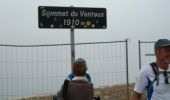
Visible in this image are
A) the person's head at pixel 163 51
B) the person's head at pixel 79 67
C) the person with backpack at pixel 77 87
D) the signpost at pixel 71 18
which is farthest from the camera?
the signpost at pixel 71 18

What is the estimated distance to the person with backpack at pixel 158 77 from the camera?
3916 mm

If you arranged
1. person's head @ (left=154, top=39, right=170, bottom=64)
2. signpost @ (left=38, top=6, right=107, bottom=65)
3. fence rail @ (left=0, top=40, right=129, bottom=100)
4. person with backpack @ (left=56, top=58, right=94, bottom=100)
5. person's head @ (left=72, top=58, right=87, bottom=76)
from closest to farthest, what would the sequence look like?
person's head @ (left=154, top=39, right=170, bottom=64), person with backpack @ (left=56, top=58, right=94, bottom=100), person's head @ (left=72, top=58, right=87, bottom=76), signpost @ (left=38, top=6, right=107, bottom=65), fence rail @ (left=0, top=40, right=129, bottom=100)

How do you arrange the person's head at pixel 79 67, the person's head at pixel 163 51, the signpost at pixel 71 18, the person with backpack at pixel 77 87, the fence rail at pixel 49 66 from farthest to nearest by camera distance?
the fence rail at pixel 49 66
the signpost at pixel 71 18
the person's head at pixel 79 67
the person with backpack at pixel 77 87
the person's head at pixel 163 51

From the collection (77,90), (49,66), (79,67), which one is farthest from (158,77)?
(49,66)

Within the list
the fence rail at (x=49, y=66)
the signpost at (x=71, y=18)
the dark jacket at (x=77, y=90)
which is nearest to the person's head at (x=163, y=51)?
the dark jacket at (x=77, y=90)

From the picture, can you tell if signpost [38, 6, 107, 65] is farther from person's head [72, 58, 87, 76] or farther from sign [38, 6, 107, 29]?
person's head [72, 58, 87, 76]

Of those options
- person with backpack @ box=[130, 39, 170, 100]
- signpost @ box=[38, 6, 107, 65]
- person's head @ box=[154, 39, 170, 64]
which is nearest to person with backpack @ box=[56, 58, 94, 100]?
signpost @ box=[38, 6, 107, 65]

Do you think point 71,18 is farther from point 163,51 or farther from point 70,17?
point 163,51

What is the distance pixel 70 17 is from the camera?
7535mm

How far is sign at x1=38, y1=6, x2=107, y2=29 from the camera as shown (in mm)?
7371

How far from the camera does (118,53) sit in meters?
9.51

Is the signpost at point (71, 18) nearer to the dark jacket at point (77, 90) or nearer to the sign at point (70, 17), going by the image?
the sign at point (70, 17)

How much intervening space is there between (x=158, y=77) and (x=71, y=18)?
3.77 metres

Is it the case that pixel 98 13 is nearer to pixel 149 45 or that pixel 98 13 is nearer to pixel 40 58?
pixel 40 58
